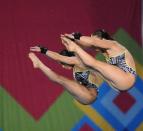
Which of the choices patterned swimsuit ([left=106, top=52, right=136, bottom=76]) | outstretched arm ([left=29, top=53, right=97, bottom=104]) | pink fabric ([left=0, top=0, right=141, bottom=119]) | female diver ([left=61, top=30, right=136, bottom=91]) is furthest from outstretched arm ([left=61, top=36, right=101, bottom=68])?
pink fabric ([left=0, top=0, right=141, bottom=119])

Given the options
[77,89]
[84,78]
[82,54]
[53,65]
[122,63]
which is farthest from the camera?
[53,65]

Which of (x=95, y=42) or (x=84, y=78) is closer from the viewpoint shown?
(x=95, y=42)

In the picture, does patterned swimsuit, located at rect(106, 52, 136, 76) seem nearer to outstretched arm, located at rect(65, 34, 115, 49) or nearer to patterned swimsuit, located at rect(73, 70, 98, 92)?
outstretched arm, located at rect(65, 34, 115, 49)

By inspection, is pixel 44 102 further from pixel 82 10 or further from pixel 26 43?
pixel 82 10

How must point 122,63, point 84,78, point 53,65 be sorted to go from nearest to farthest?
point 122,63 < point 84,78 < point 53,65

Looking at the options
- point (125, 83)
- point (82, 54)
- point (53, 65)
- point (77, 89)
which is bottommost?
point (53, 65)

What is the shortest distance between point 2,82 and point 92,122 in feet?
3.47

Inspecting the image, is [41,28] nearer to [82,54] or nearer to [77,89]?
[77,89]

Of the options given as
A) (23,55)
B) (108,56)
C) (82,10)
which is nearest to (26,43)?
(23,55)

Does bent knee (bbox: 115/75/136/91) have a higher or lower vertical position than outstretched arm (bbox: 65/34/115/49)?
lower

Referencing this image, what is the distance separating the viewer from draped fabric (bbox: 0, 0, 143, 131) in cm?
427

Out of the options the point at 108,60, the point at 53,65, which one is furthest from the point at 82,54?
the point at 53,65

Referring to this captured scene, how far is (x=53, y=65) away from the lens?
4.41 meters

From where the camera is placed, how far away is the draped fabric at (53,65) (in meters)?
4.27
